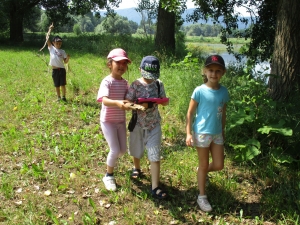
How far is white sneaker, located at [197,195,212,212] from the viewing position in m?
3.35

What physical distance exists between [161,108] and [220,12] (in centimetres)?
592

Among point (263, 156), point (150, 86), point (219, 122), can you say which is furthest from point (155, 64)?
point (263, 156)

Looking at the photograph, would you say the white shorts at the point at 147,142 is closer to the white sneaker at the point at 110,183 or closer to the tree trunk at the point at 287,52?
the white sneaker at the point at 110,183

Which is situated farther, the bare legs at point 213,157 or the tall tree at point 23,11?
the tall tree at point 23,11

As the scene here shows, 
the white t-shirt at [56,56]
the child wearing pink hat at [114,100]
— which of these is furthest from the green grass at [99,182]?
the white t-shirt at [56,56]

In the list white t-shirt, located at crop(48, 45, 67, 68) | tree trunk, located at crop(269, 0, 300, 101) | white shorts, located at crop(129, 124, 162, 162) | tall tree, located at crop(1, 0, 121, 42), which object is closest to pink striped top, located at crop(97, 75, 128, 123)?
white shorts, located at crop(129, 124, 162, 162)

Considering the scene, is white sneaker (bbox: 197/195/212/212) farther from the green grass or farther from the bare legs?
the bare legs

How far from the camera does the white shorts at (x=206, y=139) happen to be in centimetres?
316

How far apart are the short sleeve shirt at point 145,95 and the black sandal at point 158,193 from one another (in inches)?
28.9

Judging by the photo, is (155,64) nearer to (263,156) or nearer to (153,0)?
(263,156)

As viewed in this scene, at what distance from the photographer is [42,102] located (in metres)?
7.11

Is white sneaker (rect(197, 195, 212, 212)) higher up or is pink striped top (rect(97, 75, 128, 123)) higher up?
pink striped top (rect(97, 75, 128, 123))

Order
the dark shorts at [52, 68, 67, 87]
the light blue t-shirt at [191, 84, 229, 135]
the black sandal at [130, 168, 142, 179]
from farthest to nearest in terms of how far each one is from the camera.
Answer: the dark shorts at [52, 68, 67, 87], the black sandal at [130, 168, 142, 179], the light blue t-shirt at [191, 84, 229, 135]

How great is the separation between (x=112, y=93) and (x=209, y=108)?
3.68 ft
